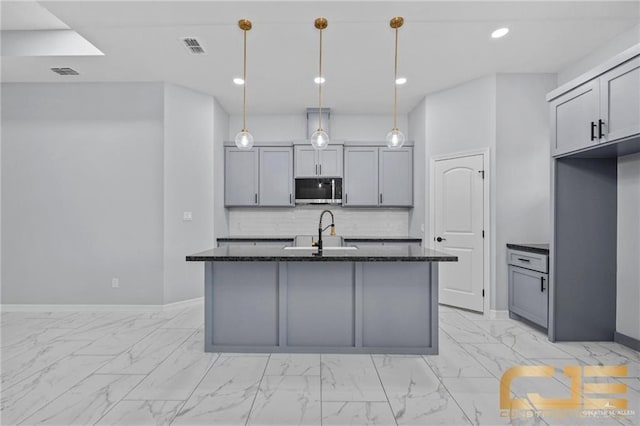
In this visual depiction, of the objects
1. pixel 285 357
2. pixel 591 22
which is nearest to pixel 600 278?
pixel 591 22

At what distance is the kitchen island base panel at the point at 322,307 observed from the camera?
2.94m

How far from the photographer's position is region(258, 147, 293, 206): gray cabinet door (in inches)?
210

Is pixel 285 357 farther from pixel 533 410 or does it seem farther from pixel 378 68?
pixel 378 68

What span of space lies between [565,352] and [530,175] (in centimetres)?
201

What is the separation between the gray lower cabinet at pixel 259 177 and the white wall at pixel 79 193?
1259mm

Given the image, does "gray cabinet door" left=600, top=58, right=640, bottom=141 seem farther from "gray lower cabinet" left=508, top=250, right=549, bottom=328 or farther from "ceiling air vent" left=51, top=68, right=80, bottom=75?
"ceiling air vent" left=51, top=68, right=80, bottom=75

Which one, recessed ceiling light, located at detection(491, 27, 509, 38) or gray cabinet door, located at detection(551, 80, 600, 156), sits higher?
recessed ceiling light, located at detection(491, 27, 509, 38)

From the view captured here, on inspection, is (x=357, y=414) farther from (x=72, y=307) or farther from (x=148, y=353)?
(x=72, y=307)

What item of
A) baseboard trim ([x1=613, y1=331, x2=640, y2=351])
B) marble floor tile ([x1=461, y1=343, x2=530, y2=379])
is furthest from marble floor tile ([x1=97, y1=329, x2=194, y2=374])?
baseboard trim ([x1=613, y1=331, x2=640, y2=351])

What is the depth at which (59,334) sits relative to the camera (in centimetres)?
349

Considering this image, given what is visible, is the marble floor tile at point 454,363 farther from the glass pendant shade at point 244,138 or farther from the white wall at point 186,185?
the white wall at point 186,185

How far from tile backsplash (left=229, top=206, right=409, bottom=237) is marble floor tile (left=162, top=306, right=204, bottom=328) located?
1.65 m

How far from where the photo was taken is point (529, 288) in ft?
11.9

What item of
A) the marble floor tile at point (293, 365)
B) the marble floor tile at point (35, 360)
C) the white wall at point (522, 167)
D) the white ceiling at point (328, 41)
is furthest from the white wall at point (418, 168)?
the marble floor tile at point (35, 360)
